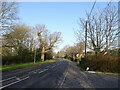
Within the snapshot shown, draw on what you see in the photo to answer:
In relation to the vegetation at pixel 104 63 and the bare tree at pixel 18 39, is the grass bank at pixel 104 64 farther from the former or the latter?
the bare tree at pixel 18 39

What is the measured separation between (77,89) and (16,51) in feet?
107

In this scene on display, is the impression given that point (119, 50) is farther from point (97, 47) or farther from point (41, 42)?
point (41, 42)

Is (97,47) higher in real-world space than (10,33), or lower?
lower

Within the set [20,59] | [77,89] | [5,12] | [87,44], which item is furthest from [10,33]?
[77,89]

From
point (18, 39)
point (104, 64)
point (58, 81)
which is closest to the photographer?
point (58, 81)

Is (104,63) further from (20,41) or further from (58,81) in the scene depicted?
(20,41)

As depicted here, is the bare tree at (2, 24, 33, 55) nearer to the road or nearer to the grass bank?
A: the road

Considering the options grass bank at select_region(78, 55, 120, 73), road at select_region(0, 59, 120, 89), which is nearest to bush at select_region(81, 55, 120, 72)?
grass bank at select_region(78, 55, 120, 73)

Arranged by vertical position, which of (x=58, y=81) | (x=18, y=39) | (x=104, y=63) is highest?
(x=18, y=39)

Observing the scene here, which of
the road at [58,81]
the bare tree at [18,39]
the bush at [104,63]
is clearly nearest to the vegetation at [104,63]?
the bush at [104,63]

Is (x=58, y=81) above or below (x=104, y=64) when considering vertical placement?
below

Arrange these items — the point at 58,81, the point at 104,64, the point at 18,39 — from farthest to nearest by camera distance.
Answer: the point at 18,39, the point at 104,64, the point at 58,81

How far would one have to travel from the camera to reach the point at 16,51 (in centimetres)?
3744

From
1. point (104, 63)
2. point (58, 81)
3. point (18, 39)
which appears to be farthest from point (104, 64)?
point (18, 39)
